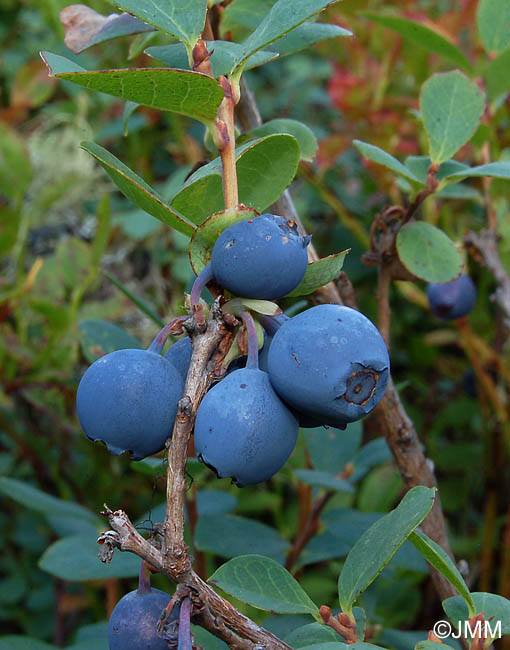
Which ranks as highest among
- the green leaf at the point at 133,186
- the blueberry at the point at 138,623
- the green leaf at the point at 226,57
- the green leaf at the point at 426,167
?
the green leaf at the point at 226,57

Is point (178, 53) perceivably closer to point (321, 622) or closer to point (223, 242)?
point (223, 242)

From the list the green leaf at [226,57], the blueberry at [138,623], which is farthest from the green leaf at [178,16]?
the blueberry at [138,623]

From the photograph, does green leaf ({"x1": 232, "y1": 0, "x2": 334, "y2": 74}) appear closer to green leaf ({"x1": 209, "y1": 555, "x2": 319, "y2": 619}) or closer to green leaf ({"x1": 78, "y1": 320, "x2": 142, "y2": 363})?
green leaf ({"x1": 209, "y1": 555, "x2": 319, "y2": 619})

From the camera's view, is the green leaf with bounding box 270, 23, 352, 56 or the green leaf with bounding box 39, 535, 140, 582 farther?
the green leaf with bounding box 39, 535, 140, 582

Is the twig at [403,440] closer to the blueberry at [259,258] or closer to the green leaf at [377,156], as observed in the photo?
the green leaf at [377,156]

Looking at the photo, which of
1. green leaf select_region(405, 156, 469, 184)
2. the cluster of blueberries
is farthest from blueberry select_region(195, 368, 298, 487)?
green leaf select_region(405, 156, 469, 184)

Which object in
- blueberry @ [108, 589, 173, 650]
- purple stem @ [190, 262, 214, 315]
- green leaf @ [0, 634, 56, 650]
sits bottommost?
green leaf @ [0, 634, 56, 650]

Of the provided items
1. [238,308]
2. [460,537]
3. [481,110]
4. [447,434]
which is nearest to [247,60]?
[238,308]
